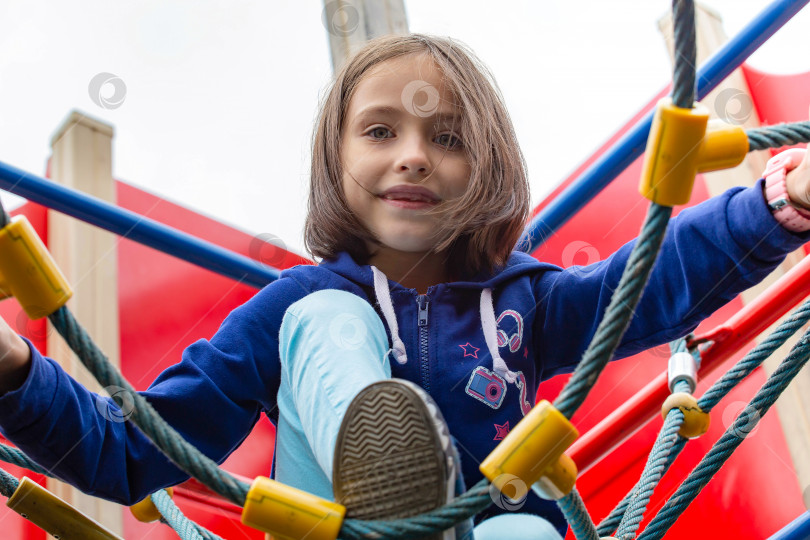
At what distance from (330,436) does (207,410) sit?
0.80 ft

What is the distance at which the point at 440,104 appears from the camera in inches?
33.3

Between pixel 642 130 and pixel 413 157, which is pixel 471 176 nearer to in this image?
pixel 413 157

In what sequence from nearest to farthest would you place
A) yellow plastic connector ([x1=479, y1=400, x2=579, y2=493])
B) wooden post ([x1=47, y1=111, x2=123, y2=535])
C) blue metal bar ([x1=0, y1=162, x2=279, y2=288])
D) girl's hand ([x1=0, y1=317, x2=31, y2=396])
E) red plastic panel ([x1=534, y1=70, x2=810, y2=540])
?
1. yellow plastic connector ([x1=479, y1=400, x2=579, y2=493])
2. girl's hand ([x1=0, y1=317, x2=31, y2=396])
3. blue metal bar ([x1=0, y1=162, x2=279, y2=288])
4. red plastic panel ([x1=534, y1=70, x2=810, y2=540])
5. wooden post ([x1=47, y1=111, x2=123, y2=535])

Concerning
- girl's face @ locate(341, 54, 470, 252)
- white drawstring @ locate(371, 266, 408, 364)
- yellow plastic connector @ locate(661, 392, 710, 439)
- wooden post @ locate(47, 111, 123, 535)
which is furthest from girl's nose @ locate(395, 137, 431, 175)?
wooden post @ locate(47, 111, 123, 535)

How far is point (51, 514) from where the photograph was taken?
0.63 metres

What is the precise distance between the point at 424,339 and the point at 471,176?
0.59ft

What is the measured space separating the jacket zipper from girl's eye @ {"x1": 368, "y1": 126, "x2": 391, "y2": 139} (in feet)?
0.58

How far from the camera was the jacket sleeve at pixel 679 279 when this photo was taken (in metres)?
0.65

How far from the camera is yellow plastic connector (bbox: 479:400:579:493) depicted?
466 mm

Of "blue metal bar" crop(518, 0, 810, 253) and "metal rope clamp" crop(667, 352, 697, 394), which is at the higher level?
"blue metal bar" crop(518, 0, 810, 253)

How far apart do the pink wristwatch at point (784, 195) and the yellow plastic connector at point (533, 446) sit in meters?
0.27

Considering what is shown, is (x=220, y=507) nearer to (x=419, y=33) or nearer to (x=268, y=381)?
(x=268, y=381)

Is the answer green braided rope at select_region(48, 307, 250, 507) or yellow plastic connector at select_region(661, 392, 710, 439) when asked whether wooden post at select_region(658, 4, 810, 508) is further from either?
green braided rope at select_region(48, 307, 250, 507)

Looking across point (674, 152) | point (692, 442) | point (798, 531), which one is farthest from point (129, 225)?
point (692, 442)
